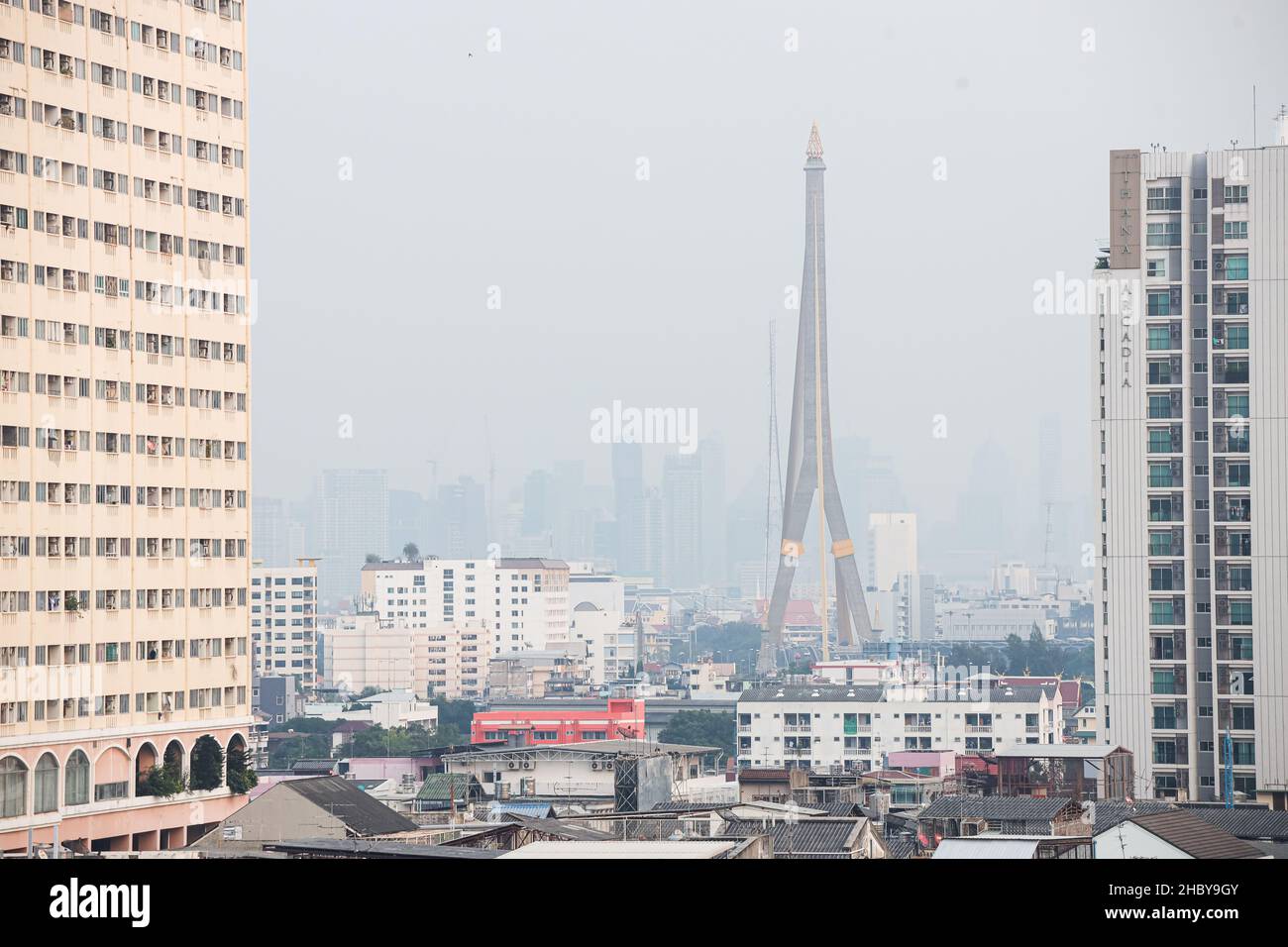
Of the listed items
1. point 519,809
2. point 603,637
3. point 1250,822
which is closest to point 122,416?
point 519,809

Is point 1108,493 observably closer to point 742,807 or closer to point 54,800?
point 742,807

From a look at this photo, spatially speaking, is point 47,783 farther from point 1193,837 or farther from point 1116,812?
point 1193,837

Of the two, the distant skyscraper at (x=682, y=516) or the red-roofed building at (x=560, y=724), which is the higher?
the distant skyscraper at (x=682, y=516)

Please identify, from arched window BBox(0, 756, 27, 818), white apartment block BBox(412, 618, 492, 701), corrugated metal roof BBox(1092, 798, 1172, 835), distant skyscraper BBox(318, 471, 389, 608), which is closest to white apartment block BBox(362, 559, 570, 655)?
white apartment block BBox(412, 618, 492, 701)

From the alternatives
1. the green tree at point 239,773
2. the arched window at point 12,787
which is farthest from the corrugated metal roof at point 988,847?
the green tree at point 239,773

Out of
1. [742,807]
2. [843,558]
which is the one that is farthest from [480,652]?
[742,807]

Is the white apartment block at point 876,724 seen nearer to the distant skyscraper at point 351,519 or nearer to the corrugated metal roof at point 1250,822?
the corrugated metal roof at point 1250,822
